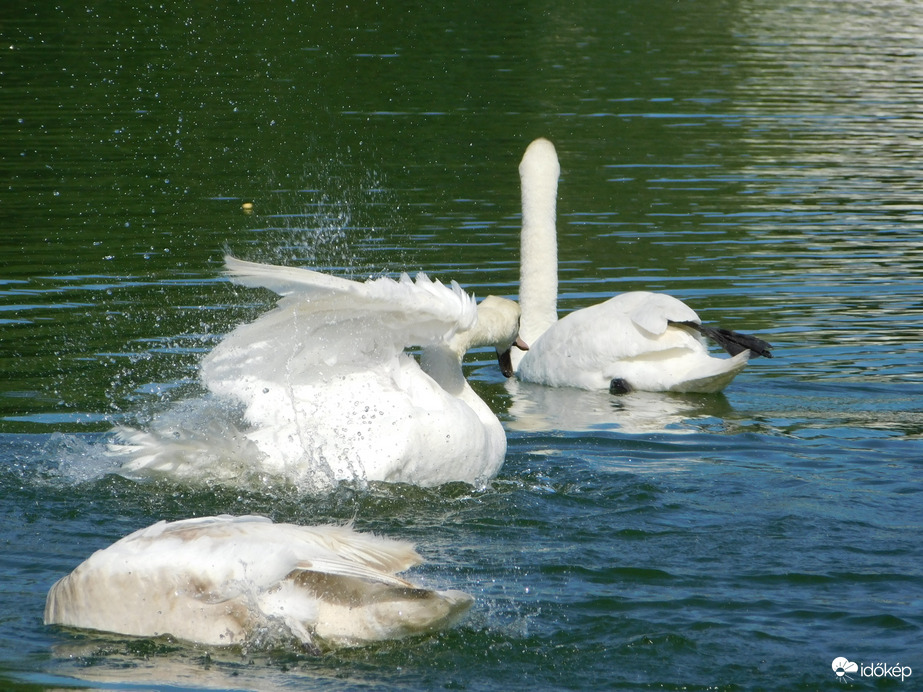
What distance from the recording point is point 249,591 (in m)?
4.63

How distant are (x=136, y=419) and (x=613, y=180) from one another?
8747 millimetres

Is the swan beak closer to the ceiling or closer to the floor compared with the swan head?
closer to the floor

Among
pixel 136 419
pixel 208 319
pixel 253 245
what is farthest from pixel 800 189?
pixel 136 419

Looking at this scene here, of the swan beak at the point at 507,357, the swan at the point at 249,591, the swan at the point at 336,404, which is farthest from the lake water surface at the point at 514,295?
the swan beak at the point at 507,357

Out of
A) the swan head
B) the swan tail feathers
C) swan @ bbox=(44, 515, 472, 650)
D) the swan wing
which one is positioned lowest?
swan @ bbox=(44, 515, 472, 650)

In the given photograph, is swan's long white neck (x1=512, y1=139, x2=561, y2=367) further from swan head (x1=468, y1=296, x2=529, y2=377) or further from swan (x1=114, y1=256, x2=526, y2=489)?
swan (x1=114, y1=256, x2=526, y2=489)

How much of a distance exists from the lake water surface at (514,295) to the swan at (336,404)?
185 mm

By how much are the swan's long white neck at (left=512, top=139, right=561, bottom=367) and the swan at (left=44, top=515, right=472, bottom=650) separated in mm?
5202

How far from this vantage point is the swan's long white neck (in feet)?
33.0

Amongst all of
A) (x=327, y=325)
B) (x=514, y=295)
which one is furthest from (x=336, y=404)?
(x=514, y=295)

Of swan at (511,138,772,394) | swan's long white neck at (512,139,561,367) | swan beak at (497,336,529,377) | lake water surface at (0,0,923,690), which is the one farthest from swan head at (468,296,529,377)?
swan's long white neck at (512,139,561,367)

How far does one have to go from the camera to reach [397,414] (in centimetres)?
634

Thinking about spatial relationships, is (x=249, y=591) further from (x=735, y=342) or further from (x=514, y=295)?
(x=514, y=295)

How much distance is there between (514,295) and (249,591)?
21.4ft
